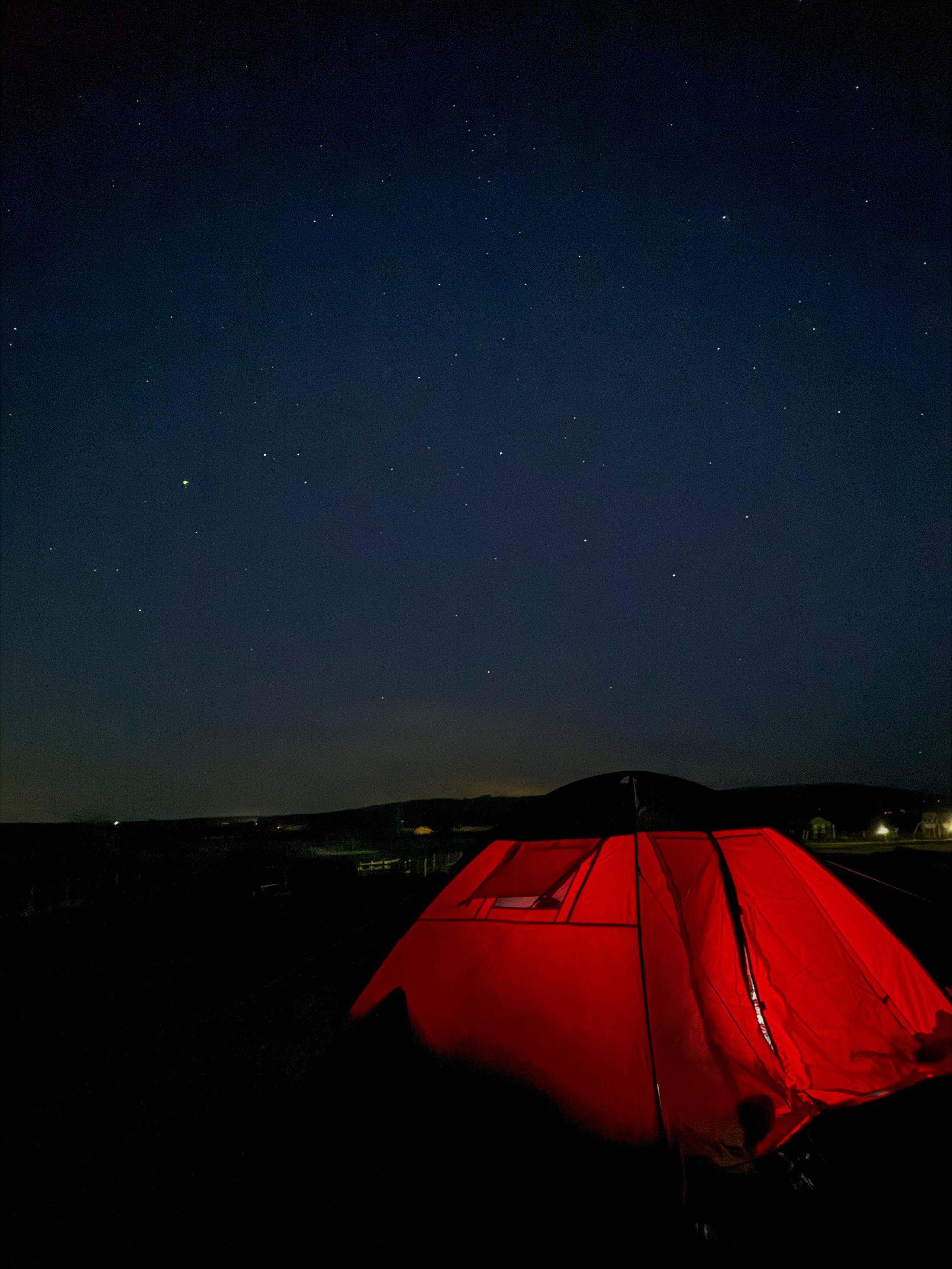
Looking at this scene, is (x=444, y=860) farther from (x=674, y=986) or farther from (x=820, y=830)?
(x=820, y=830)

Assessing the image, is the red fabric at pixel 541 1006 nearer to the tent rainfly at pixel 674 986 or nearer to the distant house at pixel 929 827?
the tent rainfly at pixel 674 986

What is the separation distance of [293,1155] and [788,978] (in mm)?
3296

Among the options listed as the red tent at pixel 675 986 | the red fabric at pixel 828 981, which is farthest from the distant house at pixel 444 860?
the red fabric at pixel 828 981

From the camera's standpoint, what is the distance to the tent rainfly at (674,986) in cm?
338

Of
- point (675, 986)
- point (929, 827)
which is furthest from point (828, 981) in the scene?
point (929, 827)

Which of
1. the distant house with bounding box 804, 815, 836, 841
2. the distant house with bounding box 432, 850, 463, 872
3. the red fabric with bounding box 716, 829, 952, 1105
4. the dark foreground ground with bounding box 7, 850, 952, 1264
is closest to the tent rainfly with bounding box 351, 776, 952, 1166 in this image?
the red fabric with bounding box 716, 829, 952, 1105

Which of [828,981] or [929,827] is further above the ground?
[828,981]

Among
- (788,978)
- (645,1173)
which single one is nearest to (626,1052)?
(645,1173)

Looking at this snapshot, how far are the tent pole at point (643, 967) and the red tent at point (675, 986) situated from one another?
0.13ft

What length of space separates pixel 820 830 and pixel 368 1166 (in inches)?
1774

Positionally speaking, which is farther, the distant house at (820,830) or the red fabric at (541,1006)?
the distant house at (820,830)

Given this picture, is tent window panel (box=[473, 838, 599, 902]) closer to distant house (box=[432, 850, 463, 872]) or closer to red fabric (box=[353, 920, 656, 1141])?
red fabric (box=[353, 920, 656, 1141])

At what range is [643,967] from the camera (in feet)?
10.9

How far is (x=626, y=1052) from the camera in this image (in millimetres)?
3459
